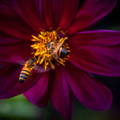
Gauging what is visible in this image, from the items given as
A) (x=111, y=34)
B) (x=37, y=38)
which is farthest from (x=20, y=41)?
(x=111, y=34)

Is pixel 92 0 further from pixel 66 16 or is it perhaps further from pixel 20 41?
pixel 20 41

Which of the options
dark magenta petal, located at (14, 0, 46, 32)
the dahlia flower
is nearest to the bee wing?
the dahlia flower

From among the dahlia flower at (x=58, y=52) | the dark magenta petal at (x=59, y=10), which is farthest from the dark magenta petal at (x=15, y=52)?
the dark magenta petal at (x=59, y=10)

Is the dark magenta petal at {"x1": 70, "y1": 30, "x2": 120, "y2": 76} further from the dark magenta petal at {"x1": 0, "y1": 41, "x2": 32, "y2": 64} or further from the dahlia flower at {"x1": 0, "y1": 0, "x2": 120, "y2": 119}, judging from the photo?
the dark magenta petal at {"x1": 0, "y1": 41, "x2": 32, "y2": 64}

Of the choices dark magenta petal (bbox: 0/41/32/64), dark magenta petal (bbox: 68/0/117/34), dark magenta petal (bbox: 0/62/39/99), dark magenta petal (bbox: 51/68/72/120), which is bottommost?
dark magenta petal (bbox: 51/68/72/120)

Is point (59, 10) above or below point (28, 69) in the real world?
above

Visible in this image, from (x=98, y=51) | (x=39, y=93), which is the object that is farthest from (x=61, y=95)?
(x=98, y=51)

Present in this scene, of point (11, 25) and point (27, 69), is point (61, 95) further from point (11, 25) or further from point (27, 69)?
point (11, 25)
